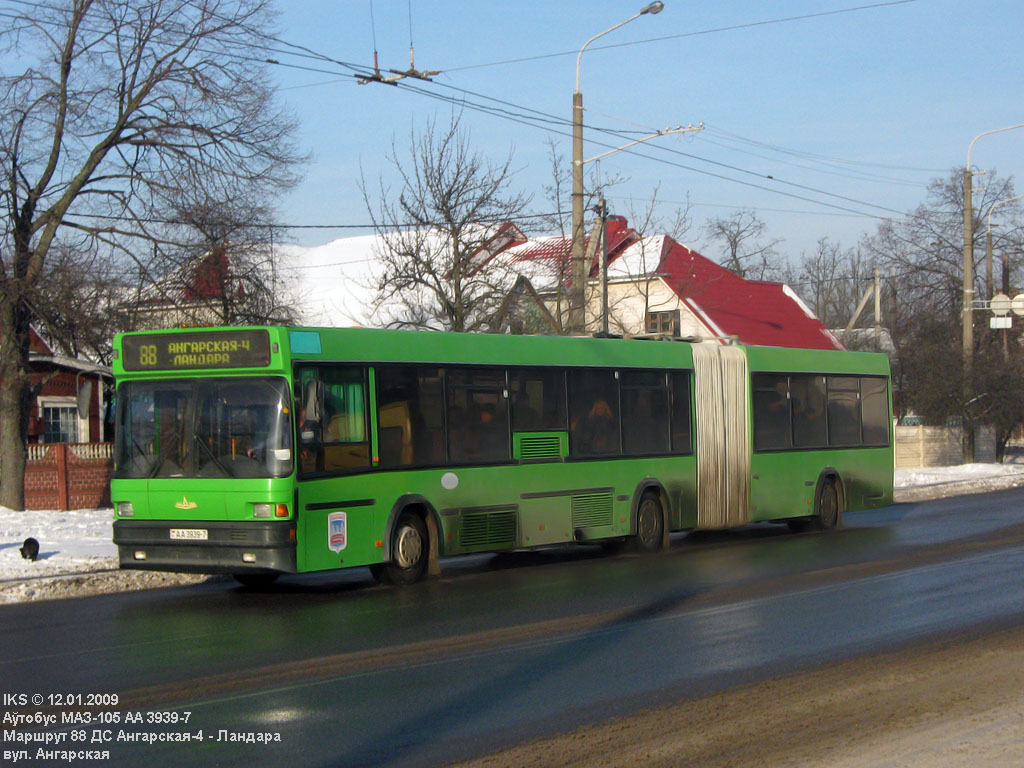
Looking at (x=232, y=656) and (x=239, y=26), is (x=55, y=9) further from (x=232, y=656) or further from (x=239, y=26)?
(x=232, y=656)

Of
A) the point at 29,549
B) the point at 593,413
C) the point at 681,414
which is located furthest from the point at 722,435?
the point at 29,549

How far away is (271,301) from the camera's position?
28.4 meters

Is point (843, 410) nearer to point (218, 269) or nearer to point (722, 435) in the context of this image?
point (722, 435)

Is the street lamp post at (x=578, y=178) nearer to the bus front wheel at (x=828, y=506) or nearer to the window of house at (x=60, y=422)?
the bus front wheel at (x=828, y=506)

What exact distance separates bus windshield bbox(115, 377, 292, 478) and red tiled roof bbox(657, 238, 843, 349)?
34294 mm

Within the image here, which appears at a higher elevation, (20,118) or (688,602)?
(20,118)

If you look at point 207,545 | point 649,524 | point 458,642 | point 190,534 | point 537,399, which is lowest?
point 458,642

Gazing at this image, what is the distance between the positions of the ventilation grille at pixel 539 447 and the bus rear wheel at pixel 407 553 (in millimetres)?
1939

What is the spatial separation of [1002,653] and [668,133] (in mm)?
18244

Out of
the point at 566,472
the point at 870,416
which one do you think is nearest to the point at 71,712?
the point at 566,472

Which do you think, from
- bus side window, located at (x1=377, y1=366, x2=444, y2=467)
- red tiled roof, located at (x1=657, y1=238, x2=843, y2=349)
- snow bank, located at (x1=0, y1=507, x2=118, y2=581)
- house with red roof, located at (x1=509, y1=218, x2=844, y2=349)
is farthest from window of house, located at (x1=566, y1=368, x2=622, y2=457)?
red tiled roof, located at (x1=657, y1=238, x2=843, y2=349)

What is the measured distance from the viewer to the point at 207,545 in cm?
1195

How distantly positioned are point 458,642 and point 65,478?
16.6 metres

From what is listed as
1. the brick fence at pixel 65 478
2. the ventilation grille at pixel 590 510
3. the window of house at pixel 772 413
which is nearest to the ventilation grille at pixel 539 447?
the ventilation grille at pixel 590 510
